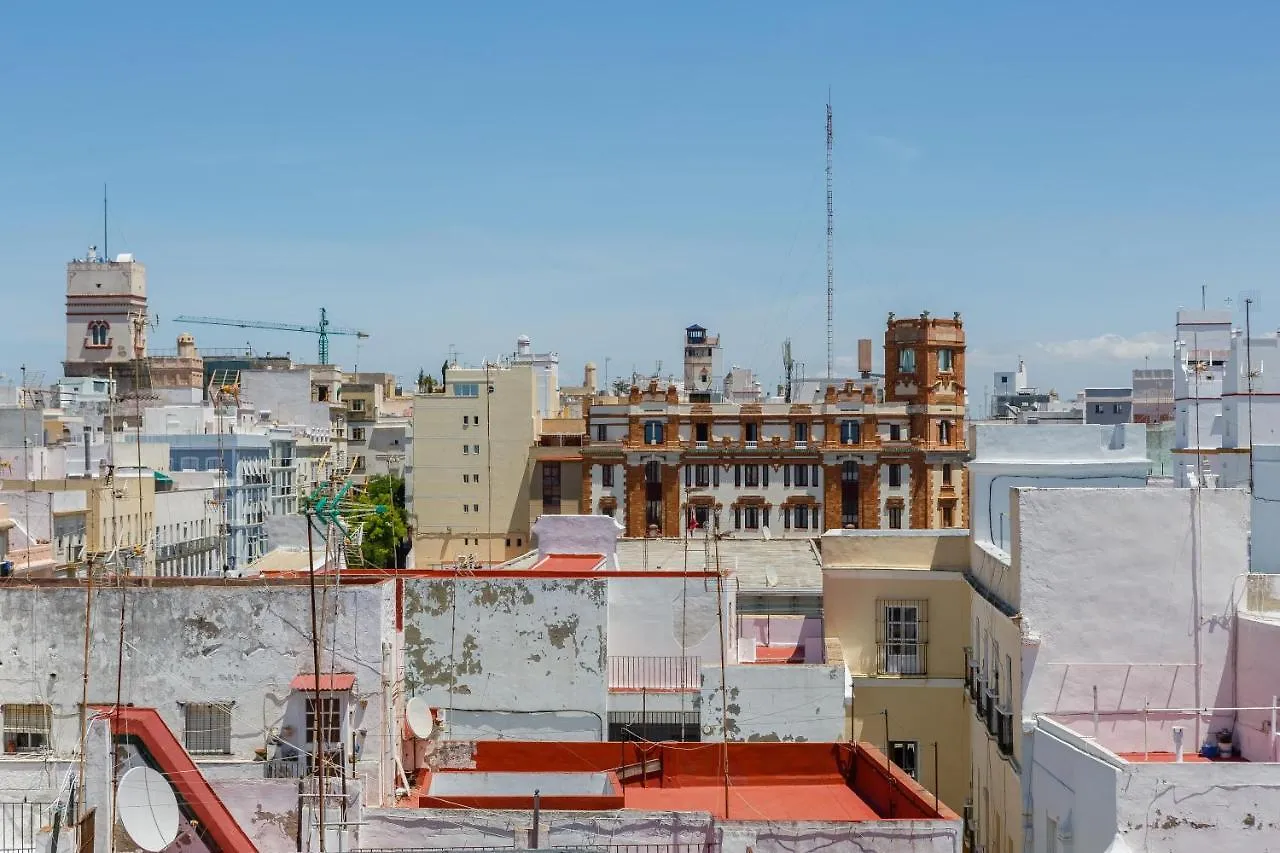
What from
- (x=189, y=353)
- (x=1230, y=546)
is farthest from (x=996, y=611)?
(x=189, y=353)

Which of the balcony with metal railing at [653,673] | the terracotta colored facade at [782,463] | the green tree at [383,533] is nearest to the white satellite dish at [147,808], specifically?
the balcony with metal railing at [653,673]

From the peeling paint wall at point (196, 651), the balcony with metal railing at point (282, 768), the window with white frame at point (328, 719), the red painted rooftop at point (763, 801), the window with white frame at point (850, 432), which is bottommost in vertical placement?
the red painted rooftop at point (763, 801)

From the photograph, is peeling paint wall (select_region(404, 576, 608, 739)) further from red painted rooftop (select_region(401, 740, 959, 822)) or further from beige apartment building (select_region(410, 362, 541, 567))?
Answer: beige apartment building (select_region(410, 362, 541, 567))

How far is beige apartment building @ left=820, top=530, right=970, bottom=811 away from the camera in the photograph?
25.8 m

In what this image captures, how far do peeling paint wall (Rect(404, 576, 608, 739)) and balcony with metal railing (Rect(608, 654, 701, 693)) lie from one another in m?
0.76

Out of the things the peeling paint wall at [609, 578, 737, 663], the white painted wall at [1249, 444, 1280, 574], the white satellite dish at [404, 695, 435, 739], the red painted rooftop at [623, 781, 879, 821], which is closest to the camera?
the red painted rooftop at [623, 781, 879, 821]

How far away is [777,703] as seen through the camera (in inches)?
881

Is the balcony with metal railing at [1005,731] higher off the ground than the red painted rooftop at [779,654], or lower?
lower

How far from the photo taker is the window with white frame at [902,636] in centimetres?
2611

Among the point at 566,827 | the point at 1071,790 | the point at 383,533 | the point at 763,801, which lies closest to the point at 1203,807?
the point at 1071,790

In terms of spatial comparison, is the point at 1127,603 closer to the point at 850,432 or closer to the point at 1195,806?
the point at 1195,806

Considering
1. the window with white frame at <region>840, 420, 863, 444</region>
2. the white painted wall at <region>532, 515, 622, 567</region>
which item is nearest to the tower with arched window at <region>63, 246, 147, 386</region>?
the window with white frame at <region>840, 420, 863, 444</region>

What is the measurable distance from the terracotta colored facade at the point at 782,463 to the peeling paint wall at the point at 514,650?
59.3 metres

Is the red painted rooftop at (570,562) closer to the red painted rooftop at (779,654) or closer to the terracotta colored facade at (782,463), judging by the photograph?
the red painted rooftop at (779,654)
